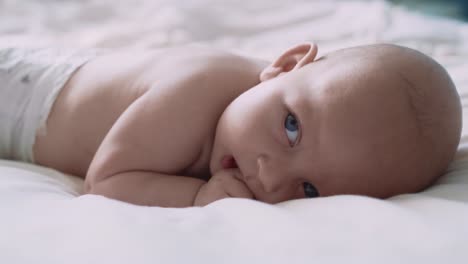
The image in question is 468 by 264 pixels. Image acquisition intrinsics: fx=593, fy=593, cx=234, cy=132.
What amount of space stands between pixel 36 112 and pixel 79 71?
0.36 ft

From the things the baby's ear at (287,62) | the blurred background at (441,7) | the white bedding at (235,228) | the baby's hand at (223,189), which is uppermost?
the baby's ear at (287,62)

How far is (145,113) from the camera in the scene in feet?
2.92

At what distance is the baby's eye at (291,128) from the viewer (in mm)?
789

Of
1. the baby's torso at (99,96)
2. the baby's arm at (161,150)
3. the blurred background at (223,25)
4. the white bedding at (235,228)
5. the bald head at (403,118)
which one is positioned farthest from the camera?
the blurred background at (223,25)

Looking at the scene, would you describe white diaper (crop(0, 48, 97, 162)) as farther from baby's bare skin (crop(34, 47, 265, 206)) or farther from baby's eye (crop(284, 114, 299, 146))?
baby's eye (crop(284, 114, 299, 146))

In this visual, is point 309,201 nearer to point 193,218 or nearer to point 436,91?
point 193,218

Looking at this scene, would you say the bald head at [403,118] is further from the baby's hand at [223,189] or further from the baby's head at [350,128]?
the baby's hand at [223,189]

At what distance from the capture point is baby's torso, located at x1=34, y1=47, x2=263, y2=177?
3.25 ft

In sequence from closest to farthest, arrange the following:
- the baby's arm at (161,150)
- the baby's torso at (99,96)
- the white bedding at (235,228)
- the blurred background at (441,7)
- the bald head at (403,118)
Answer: the white bedding at (235,228) < the bald head at (403,118) < the baby's arm at (161,150) < the baby's torso at (99,96) < the blurred background at (441,7)

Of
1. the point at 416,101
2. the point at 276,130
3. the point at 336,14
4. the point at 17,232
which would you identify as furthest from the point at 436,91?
the point at 336,14

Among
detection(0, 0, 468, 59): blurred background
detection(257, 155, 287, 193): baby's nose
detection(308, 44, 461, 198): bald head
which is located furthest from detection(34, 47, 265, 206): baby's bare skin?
detection(0, 0, 468, 59): blurred background

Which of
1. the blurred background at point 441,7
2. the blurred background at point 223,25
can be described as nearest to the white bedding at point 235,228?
the blurred background at point 223,25

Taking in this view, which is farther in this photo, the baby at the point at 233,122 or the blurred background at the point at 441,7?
the blurred background at the point at 441,7

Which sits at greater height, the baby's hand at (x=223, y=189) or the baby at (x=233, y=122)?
the baby at (x=233, y=122)
